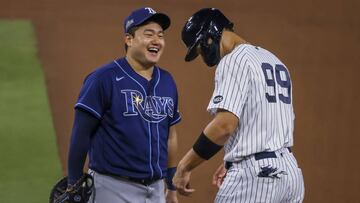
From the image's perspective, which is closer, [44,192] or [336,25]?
[44,192]

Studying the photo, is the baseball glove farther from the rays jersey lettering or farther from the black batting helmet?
the black batting helmet

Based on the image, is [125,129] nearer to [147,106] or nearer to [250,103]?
[147,106]

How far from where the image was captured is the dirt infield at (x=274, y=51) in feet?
19.7

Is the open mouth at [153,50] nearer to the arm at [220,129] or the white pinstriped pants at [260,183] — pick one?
the arm at [220,129]

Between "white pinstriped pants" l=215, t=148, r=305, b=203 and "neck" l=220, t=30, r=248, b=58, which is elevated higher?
"neck" l=220, t=30, r=248, b=58

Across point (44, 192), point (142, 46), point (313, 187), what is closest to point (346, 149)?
point (313, 187)

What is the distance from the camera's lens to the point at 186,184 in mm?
3125

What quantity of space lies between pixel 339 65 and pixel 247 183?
14.2 feet

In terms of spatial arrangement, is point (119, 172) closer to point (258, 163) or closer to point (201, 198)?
point (258, 163)

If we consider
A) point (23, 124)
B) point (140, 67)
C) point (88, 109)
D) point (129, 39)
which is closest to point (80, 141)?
point (88, 109)

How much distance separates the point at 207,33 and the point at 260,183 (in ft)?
2.43

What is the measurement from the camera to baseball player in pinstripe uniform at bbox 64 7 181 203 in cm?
320

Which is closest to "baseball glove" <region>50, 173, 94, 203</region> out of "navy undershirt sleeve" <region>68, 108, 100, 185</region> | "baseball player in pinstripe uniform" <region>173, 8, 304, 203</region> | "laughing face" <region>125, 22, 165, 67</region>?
"navy undershirt sleeve" <region>68, 108, 100, 185</region>

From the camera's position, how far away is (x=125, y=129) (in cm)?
323
